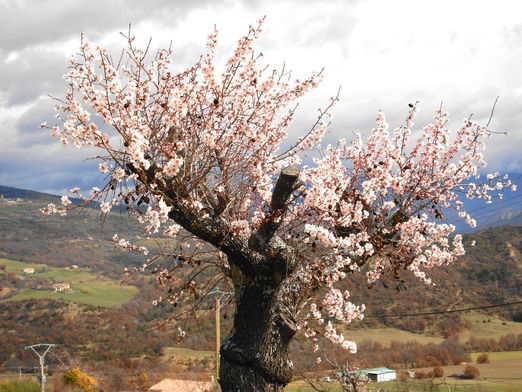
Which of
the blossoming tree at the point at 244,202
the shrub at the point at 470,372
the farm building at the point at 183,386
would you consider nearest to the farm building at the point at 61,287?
the farm building at the point at 183,386

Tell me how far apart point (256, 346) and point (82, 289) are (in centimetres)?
6471

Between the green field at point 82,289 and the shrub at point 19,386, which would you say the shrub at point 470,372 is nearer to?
the shrub at point 19,386

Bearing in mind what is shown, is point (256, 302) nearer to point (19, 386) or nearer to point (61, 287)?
point (19, 386)

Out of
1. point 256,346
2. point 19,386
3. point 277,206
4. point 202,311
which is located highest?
point 277,206

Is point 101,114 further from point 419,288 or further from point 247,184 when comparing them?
point 419,288

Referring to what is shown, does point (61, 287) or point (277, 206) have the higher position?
point (277, 206)

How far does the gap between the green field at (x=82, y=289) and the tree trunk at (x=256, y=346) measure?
183 ft

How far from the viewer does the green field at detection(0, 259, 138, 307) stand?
201 feet

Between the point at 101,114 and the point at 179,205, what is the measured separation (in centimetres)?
121

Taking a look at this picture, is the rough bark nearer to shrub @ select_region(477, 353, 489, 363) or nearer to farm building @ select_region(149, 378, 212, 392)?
farm building @ select_region(149, 378, 212, 392)

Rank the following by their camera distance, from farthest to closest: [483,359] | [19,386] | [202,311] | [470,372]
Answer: [202,311], [483,359], [470,372], [19,386]

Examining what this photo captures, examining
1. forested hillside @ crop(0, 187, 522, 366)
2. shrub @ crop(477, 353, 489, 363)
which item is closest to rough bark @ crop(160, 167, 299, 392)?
forested hillside @ crop(0, 187, 522, 366)

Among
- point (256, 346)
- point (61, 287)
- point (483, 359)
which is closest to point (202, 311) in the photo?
point (483, 359)

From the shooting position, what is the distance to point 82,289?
65.5 metres
